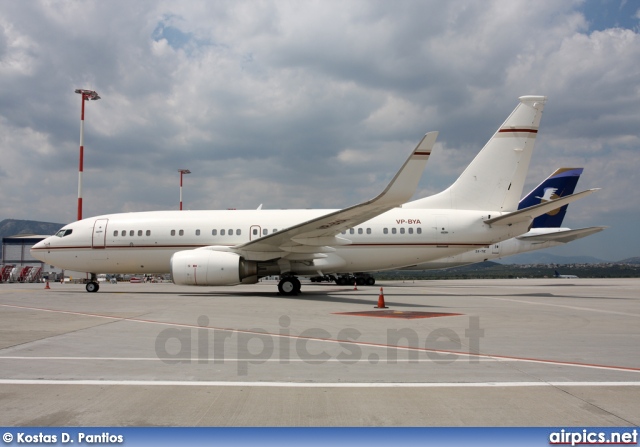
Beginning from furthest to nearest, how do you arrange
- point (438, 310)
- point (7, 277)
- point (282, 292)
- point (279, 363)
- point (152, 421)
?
point (7, 277)
point (282, 292)
point (438, 310)
point (279, 363)
point (152, 421)

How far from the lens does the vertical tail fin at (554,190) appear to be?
106 feet

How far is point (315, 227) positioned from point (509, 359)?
437 inches

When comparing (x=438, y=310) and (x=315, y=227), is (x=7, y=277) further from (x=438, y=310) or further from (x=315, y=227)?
(x=438, y=310)

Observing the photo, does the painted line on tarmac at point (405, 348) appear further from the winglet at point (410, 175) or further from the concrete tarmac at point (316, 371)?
the winglet at point (410, 175)

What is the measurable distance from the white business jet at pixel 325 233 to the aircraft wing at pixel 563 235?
9921 mm

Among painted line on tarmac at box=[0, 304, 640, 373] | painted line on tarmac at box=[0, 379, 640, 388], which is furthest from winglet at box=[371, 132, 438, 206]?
painted line on tarmac at box=[0, 379, 640, 388]

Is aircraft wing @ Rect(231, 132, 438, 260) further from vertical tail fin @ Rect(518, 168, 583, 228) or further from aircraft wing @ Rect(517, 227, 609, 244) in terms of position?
vertical tail fin @ Rect(518, 168, 583, 228)

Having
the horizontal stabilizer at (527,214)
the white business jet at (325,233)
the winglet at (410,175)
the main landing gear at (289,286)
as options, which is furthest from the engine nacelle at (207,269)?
the horizontal stabilizer at (527,214)

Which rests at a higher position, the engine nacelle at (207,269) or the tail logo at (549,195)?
the tail logo at (549,195)

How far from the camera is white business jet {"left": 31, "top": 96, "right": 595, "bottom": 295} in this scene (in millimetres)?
19109

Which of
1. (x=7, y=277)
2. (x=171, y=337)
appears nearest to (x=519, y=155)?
(x=171, y=337)

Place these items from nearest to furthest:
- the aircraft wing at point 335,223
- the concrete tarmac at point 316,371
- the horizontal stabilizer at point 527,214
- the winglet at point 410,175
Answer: the concrete tarmac at point 316,371
the winglet at point 410,175
the aircraft wing at point 335,223
the horizontal stabilizer at point 527,214

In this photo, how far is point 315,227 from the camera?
692 inches

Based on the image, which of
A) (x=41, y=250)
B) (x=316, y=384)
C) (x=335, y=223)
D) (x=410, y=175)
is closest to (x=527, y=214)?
(x=410, y=175)
